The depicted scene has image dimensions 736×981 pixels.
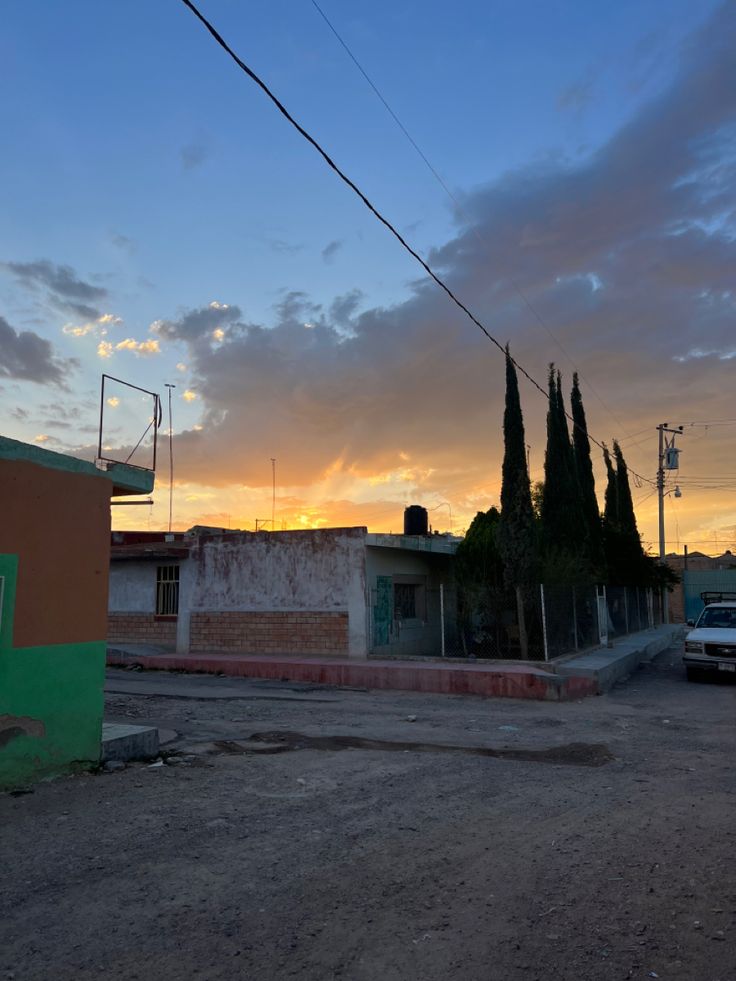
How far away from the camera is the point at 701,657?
52.4 ft

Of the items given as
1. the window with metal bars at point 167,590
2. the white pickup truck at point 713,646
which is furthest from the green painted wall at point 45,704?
the window with metal bars at point 167,590

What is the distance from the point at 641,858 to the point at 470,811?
5.20 feet

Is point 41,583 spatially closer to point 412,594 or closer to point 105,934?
point 105,934

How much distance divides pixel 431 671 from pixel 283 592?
6.06 m

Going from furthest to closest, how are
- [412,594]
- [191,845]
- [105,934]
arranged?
[412,594] → [191,845] → [105,934]

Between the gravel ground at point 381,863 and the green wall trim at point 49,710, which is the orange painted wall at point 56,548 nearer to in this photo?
the green wall trim at point 49,710

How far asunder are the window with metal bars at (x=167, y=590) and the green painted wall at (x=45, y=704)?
14.7 metres

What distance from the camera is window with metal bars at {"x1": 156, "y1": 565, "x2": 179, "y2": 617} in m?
22.3

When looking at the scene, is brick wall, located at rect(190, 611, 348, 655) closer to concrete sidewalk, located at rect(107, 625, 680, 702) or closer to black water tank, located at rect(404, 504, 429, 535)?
concrete sidewalk, located at rect(107, 625, 680, 702)

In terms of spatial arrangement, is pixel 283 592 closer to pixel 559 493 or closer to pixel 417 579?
pixel 417 579

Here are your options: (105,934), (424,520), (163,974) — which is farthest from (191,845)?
(424,520)

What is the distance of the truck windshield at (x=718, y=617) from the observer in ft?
56.0

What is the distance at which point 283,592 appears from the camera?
2011cm

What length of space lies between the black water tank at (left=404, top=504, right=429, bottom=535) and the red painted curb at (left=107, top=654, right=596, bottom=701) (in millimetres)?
7514
